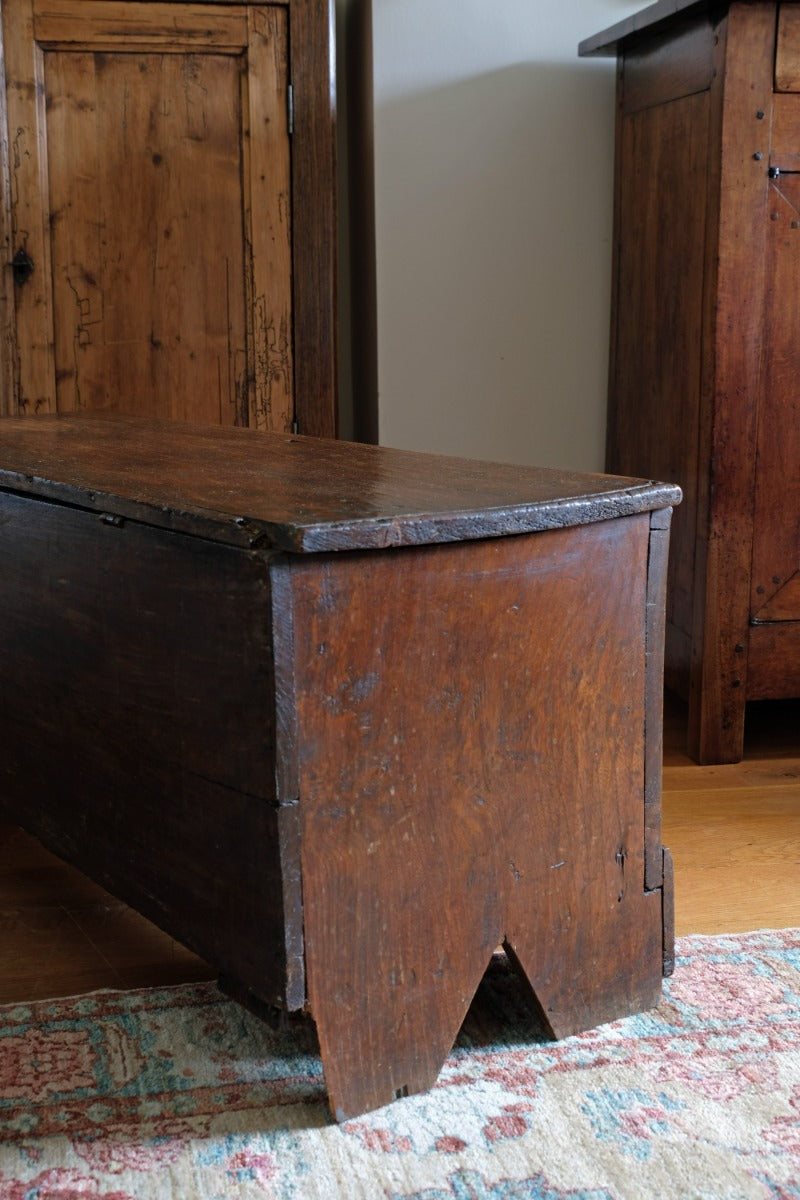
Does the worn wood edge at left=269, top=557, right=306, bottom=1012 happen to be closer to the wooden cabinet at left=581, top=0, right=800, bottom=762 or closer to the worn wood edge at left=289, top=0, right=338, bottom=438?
the wooden cabinet at left=581, top=0, right=800, bottom=762

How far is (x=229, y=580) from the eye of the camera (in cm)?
128

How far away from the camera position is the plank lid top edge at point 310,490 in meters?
1.27

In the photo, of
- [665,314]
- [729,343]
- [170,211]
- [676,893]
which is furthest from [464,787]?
[170,211]

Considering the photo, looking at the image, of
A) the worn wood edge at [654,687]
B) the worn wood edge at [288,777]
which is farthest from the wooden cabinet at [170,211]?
the worn wood edge at [288,777]

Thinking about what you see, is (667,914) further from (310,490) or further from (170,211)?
(170,211)

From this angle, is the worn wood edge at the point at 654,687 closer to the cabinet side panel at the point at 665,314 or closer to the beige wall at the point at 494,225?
the cabinet side panel at the point at 665,314

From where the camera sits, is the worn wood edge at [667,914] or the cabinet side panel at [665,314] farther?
the cabinet side panel at [665,314]

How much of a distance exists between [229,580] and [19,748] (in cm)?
61

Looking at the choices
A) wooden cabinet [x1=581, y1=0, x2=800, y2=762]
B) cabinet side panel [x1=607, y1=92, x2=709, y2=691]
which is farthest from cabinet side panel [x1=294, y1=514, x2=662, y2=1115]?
cabinet side panel [x1=607, y1=92, x2=709, y2=691]

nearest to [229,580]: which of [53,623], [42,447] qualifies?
[53,623]

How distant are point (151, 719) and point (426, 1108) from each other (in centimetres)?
49

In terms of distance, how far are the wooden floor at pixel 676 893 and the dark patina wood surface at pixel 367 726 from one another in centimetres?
20

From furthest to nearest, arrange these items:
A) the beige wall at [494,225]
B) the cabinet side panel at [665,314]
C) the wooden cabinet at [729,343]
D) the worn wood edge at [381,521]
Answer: the beige wall at [494,225] < the cabinet side panel at [665,314] < the wooden cabinet at [729,343] < the worn wood edge at [381,521]

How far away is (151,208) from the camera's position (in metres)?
2.96
